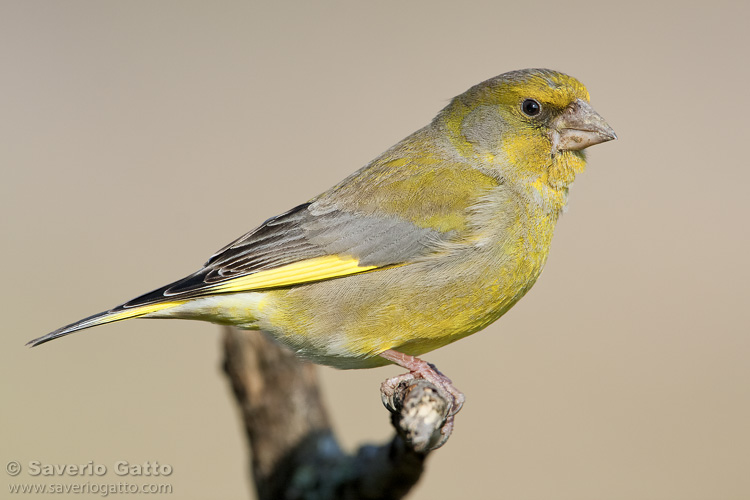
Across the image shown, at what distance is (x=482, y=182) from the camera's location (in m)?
3.61

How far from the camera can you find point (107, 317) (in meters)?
3.20

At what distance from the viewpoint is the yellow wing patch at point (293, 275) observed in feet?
11.1

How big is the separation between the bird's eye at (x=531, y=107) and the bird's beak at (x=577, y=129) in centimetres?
10

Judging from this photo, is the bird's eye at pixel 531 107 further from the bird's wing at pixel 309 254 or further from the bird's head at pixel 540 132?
the bird's wing at pixel 309 254

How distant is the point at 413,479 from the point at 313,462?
1.08 meters

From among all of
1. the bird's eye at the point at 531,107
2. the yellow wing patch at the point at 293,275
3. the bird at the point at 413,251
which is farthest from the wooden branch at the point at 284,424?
the bird's eye at the point at 531,107

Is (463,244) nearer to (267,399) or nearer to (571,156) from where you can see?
(571,156)

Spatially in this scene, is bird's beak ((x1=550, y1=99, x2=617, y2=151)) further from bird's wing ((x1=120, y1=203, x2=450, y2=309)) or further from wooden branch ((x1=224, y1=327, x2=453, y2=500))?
wooden branch ((x1=224, y1=327, x2=453, y2=500))

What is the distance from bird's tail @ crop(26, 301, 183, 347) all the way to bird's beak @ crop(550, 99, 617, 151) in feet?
6.66

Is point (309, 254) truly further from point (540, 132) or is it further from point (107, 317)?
point (540, 132)

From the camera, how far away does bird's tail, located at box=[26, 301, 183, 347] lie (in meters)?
3.14

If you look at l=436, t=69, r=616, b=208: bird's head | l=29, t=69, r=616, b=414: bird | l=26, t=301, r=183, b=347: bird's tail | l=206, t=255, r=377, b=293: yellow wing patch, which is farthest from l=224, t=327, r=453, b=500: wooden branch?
l=436, t=69, r=616, b=208: bird's head

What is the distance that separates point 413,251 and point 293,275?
0.56m

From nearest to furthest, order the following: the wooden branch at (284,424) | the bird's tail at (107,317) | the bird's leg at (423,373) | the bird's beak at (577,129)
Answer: the bird's tail at (107,317) < the bird's leg at (423,373) < the bird's beak at (577,129) < the wooden branch at (284,424)
